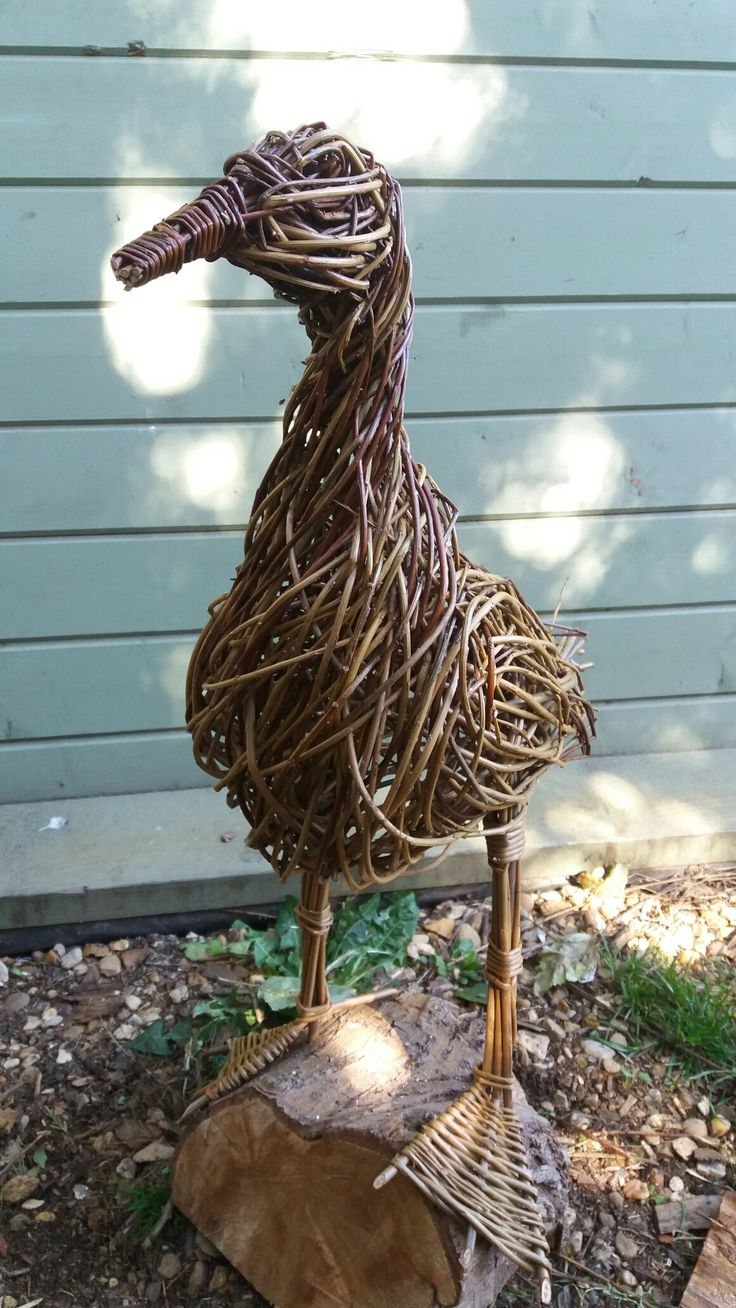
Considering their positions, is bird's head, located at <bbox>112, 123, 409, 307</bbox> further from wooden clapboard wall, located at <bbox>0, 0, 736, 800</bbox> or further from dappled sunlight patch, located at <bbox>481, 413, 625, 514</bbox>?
dappled sunlight patch, located at <bbox>481, 413, 625, 514</bbox>

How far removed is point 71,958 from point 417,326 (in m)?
1.57

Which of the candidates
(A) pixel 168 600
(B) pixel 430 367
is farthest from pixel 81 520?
(B) pixel 430 367

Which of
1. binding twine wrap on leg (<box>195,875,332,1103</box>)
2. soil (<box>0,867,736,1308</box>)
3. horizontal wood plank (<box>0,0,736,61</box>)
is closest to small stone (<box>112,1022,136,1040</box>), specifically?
soil (<box>0,867,736,1308</box>)

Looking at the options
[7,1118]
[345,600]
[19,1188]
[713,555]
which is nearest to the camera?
[345,600]

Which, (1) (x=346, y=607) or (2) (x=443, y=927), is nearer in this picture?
(1) (x=346, y=607)

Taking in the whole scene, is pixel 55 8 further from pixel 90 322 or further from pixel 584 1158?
pixel 584 1158

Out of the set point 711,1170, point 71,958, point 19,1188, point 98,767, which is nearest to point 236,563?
point 98,767

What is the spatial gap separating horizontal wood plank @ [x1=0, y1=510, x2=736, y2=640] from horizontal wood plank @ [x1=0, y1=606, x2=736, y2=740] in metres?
0.04

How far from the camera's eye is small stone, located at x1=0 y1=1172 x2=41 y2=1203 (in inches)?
62.1

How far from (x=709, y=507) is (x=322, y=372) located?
1767mm

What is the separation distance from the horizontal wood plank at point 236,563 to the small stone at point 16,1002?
0.79m

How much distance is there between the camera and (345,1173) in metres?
1.30

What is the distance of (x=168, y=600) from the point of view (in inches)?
92.2

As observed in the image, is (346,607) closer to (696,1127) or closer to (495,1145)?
(495,1145)
